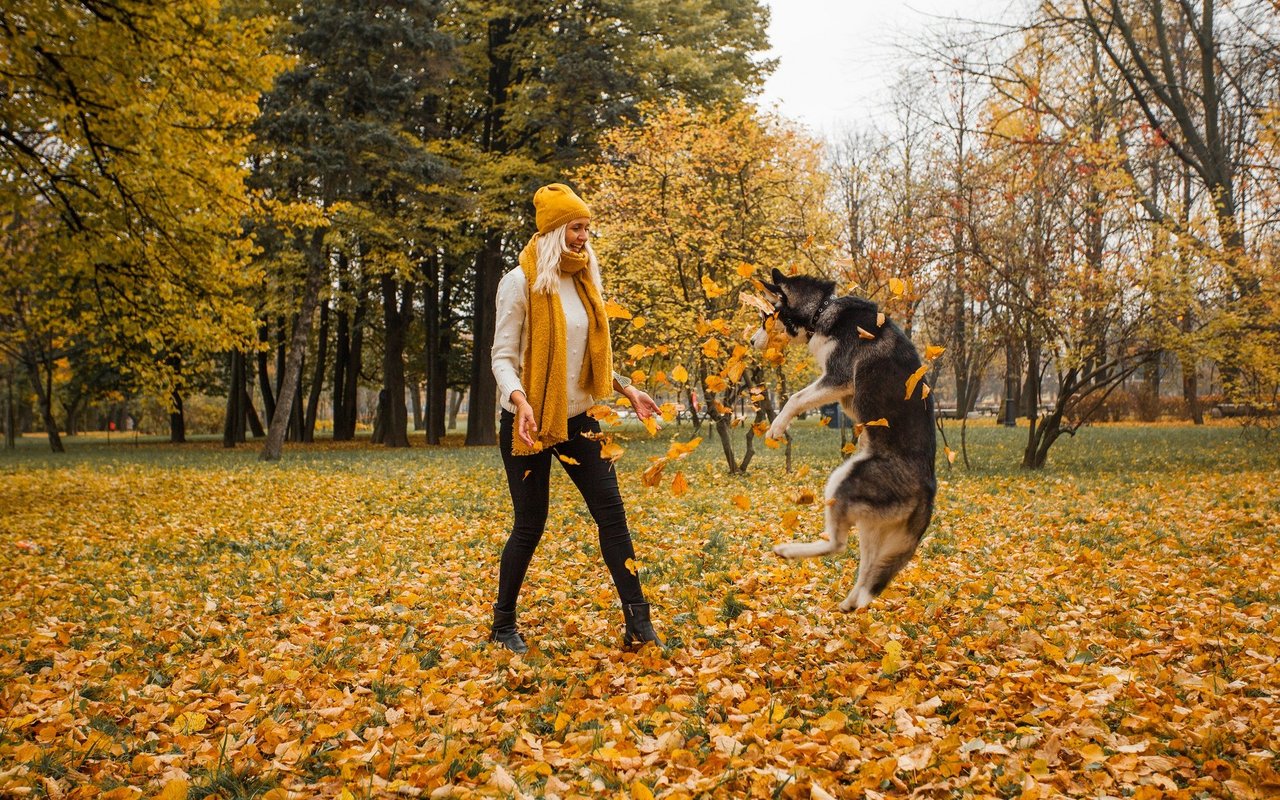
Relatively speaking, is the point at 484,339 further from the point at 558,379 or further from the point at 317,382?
the point at 558,379

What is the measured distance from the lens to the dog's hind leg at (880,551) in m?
3.30

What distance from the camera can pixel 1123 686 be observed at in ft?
10.9

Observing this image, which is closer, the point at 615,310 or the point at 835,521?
the point at 835,521

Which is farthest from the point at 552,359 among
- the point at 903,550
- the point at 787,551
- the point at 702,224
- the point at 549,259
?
the point at 702,224

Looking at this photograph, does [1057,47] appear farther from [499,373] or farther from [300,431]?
[300,431]

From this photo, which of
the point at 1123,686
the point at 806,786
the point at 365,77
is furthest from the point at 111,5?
the point at 1123,686

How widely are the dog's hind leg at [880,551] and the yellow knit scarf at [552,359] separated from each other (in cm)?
145

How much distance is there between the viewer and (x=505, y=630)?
4.30 metres

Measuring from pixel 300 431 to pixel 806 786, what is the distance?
28179 mm

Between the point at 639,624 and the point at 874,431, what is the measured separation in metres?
1.64

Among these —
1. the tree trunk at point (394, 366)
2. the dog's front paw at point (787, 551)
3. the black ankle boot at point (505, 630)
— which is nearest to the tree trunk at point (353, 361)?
the tree trunk at point (394, 366)

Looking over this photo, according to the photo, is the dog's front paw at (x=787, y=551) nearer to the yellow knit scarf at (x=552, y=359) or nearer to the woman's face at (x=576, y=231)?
the yellow knit scarf at (x=552, y=359)

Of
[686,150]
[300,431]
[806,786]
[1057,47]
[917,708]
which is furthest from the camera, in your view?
[300,431]

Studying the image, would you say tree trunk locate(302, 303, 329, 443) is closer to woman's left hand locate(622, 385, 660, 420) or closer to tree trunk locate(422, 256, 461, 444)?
tree trunk locate(422, 256, 461, 444)
